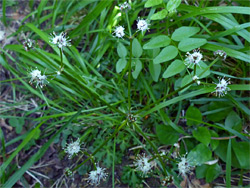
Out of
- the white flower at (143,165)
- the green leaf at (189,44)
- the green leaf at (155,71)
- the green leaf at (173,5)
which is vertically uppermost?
the green leaf at (173,5)

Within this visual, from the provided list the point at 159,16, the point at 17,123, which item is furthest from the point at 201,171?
the point at 17,123

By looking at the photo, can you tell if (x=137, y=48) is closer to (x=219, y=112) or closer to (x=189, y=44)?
(x=189, y=44)

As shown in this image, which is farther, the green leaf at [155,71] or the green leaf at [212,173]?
the green leaf at [212,173]

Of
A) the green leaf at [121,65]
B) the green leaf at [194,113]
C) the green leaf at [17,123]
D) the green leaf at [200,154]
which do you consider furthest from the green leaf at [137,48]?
the green leaf at [17,123]

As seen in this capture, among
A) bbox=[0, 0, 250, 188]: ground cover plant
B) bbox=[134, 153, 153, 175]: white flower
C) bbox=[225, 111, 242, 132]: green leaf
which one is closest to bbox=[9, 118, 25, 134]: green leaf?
bbox=[0, 0, 250, 188]: ground cover plant

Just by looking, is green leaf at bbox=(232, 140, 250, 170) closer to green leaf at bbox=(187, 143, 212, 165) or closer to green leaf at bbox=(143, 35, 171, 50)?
green leaf at bbox=(187, 143, 212, 165)

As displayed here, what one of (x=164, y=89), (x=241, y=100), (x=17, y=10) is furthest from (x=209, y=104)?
(x=17, y=10)

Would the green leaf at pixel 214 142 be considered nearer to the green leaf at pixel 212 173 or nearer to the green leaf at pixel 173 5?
the green leaf at pixel 212 173

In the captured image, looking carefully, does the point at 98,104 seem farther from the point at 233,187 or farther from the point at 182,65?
the point at 233,187
